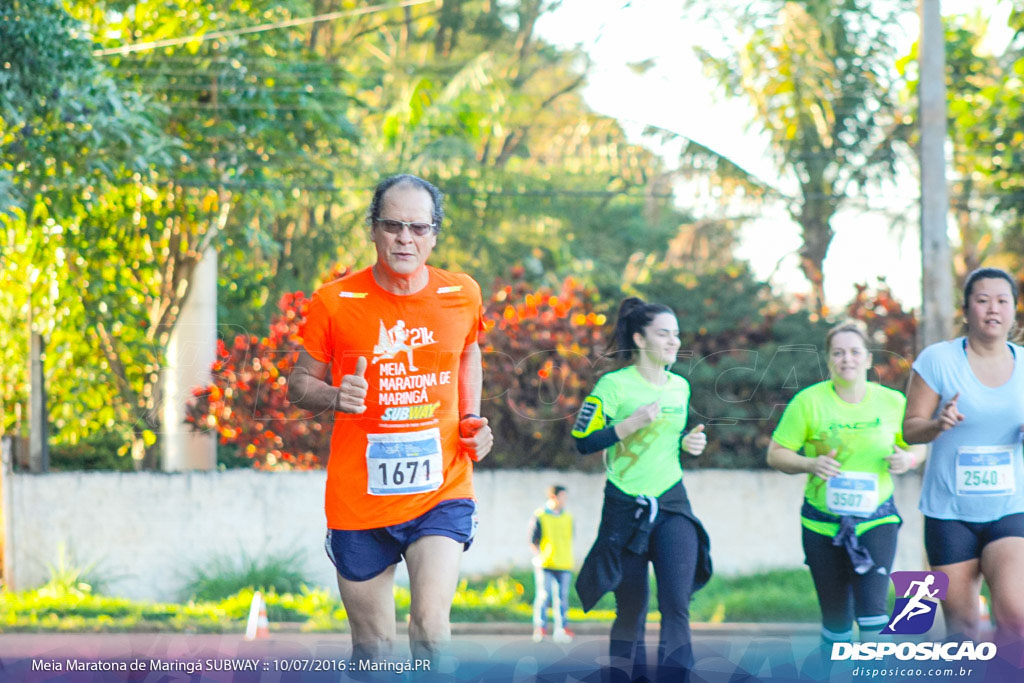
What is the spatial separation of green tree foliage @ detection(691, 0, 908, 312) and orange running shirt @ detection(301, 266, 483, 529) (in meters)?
11.7

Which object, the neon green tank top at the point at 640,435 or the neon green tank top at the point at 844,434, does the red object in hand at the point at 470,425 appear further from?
the neon green tank top at the point at 844,434

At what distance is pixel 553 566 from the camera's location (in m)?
9.64

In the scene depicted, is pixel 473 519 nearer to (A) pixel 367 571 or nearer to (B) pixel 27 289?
(A) pixel 367 571

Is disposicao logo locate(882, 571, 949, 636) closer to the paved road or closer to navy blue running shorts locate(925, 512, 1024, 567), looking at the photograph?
navy blue running shorts locate(925, 512, 1024, 567)

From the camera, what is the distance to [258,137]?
12.6 m

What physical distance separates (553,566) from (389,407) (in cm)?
561

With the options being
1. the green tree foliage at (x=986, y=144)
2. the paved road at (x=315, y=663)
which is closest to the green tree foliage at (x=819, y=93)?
the green tree foliage at (x=986, y=144)

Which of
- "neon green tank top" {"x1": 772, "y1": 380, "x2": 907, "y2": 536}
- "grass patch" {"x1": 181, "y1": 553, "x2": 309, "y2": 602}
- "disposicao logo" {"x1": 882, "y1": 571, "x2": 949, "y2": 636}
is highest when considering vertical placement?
"neon green tank top" {"x1": 772, "y1": 380, "x2": 907, "y2": 536}

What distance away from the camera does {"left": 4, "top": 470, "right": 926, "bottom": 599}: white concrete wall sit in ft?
35.6

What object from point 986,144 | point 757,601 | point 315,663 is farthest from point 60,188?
point 986,144

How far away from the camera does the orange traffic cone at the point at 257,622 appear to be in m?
8.30

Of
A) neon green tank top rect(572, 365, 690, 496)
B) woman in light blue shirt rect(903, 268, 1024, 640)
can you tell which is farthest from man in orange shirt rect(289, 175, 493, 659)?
woman in light blue shirt rect(903, 268, 1024, 640)

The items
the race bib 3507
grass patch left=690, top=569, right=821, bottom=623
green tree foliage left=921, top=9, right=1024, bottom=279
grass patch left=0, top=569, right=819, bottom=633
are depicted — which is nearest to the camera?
the race bib 3507

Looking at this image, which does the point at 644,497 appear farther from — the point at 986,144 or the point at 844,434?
the point at 986,144
